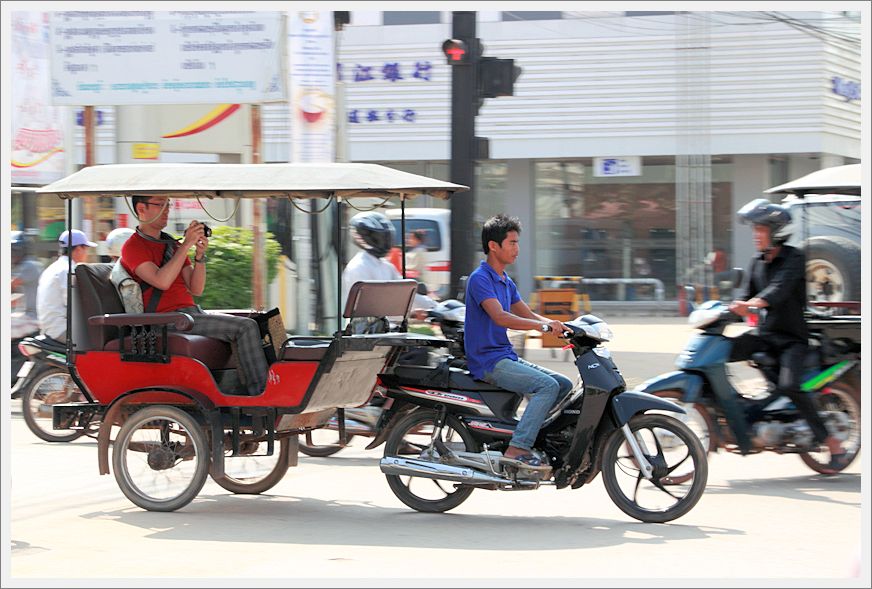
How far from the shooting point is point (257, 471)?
7.96 m

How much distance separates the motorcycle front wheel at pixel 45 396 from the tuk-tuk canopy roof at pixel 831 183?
234 inches

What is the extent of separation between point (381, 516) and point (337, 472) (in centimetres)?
162

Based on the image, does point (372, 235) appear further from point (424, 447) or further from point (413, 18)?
point (413, 18)

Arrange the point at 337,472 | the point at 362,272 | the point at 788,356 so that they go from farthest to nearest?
the point at 362,272, the point at 337,472, the point at 788,356

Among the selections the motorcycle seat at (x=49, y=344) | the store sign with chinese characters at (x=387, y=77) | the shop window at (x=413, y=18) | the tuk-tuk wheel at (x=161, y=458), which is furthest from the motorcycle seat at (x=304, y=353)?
the shop window at (x=413, y=18)

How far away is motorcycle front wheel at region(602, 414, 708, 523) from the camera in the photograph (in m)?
6.70

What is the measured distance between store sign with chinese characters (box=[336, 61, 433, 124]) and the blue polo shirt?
716 inches

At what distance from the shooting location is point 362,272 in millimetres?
9633

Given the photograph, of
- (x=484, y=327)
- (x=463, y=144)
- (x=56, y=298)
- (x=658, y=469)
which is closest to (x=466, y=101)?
(x=463, y=144)

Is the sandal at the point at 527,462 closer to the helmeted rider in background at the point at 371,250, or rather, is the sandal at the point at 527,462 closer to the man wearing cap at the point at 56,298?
the helmeted rider in background at the point at 371,250

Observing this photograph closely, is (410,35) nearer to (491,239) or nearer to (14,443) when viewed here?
(14,443)

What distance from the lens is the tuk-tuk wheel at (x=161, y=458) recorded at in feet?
23.5

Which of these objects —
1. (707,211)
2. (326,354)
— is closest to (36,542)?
(326,354)

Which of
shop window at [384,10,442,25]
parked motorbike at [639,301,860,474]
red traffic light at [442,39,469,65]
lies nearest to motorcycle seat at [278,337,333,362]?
parked motorbike at [639,301,860,474]
